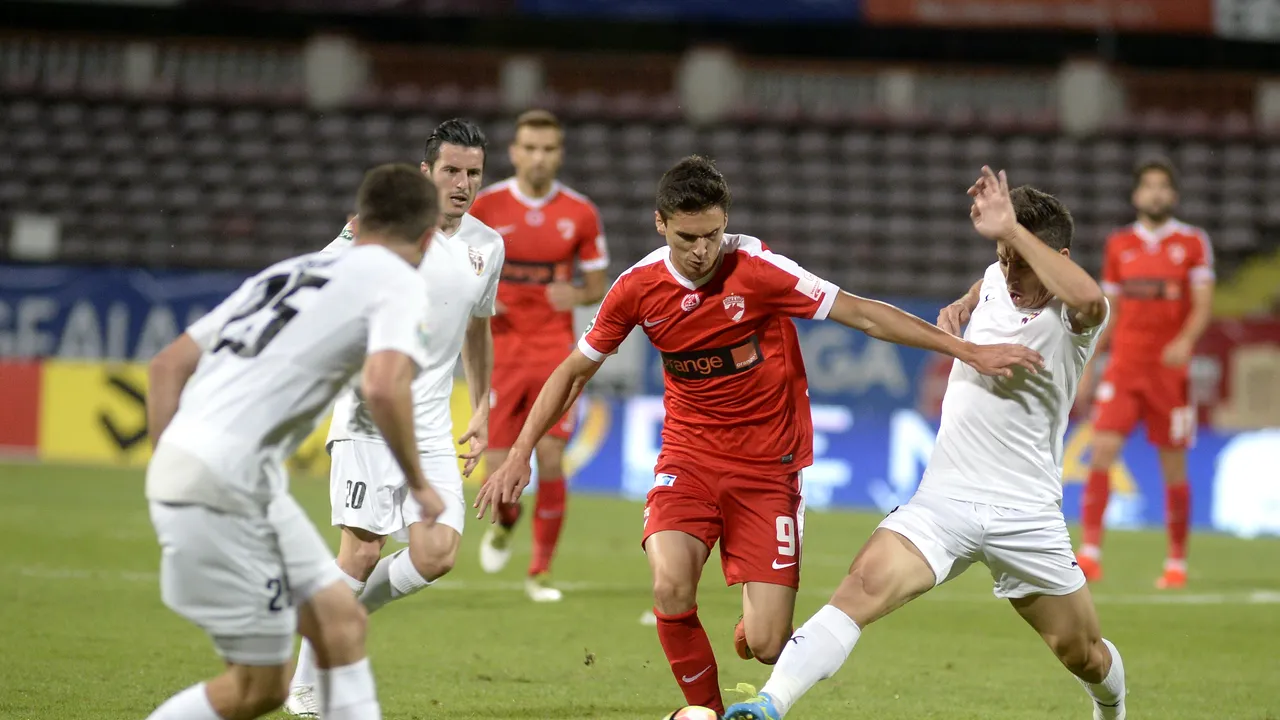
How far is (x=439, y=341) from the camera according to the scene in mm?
5516

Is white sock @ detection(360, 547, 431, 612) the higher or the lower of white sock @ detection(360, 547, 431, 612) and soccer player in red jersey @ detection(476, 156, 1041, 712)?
the lower

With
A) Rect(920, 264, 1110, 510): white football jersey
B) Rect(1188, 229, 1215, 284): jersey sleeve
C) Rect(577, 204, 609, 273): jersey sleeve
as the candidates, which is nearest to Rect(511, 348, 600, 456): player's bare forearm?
Rect(920, 264, 1110, 510): white football jersey

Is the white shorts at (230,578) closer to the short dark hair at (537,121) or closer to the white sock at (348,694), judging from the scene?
the white sock at (348,694)

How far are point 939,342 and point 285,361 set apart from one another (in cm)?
212

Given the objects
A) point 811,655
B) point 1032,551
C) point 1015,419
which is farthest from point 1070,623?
point 811,655

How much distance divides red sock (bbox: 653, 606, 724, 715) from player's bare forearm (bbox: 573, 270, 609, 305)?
394 centimetres

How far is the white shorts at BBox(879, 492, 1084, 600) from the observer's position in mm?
4844

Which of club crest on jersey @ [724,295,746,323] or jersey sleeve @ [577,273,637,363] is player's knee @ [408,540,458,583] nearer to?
jersey sleeve @ [577,273,637,363]

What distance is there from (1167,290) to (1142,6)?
38.2 ft

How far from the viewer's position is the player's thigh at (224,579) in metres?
3.71

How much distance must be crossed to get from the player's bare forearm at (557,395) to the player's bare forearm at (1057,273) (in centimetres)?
145

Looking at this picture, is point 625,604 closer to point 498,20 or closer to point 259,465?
point 259,465

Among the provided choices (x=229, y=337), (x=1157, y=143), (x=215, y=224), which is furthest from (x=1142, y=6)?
(x=229, y=337)

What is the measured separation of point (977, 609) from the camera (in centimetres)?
866
